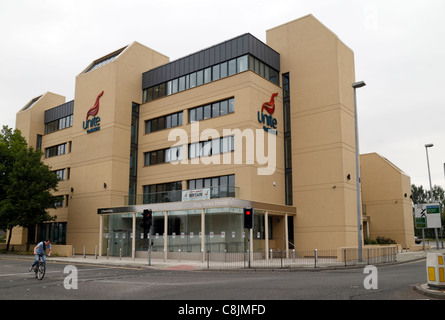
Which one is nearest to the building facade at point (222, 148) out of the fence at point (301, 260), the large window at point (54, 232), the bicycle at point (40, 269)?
the fence at point (301, 260)

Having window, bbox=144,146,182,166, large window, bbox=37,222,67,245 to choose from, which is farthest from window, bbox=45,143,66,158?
window, bbox=144,146,182,166

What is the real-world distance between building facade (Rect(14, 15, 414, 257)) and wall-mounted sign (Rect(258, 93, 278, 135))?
9cm

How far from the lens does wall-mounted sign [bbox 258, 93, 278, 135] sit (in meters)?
35.4

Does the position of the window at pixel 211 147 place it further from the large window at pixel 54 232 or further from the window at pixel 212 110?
the large window at pixel 54 232

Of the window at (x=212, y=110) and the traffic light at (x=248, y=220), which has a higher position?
the window at (x=212, y=110)

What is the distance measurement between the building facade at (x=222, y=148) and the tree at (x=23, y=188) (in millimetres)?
3380

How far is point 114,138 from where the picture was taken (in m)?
40.7

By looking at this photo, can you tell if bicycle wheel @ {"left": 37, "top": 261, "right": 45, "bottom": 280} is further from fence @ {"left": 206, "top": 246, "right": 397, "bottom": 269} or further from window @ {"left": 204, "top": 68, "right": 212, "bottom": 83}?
window @ {"left": 204, "top": 68, "right": 212, "bottom": 83}

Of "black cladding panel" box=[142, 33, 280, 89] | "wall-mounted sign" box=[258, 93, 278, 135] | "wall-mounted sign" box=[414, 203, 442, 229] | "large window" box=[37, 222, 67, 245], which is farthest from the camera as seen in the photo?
"large window" box=[37, 222, 67, 245]

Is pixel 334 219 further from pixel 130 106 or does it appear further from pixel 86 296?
pixel 86 296

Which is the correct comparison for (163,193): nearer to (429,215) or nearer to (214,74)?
Answer: (214,74)

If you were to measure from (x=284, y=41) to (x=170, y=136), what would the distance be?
13792 mm

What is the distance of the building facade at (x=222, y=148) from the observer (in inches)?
1312

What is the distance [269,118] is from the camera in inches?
1423
